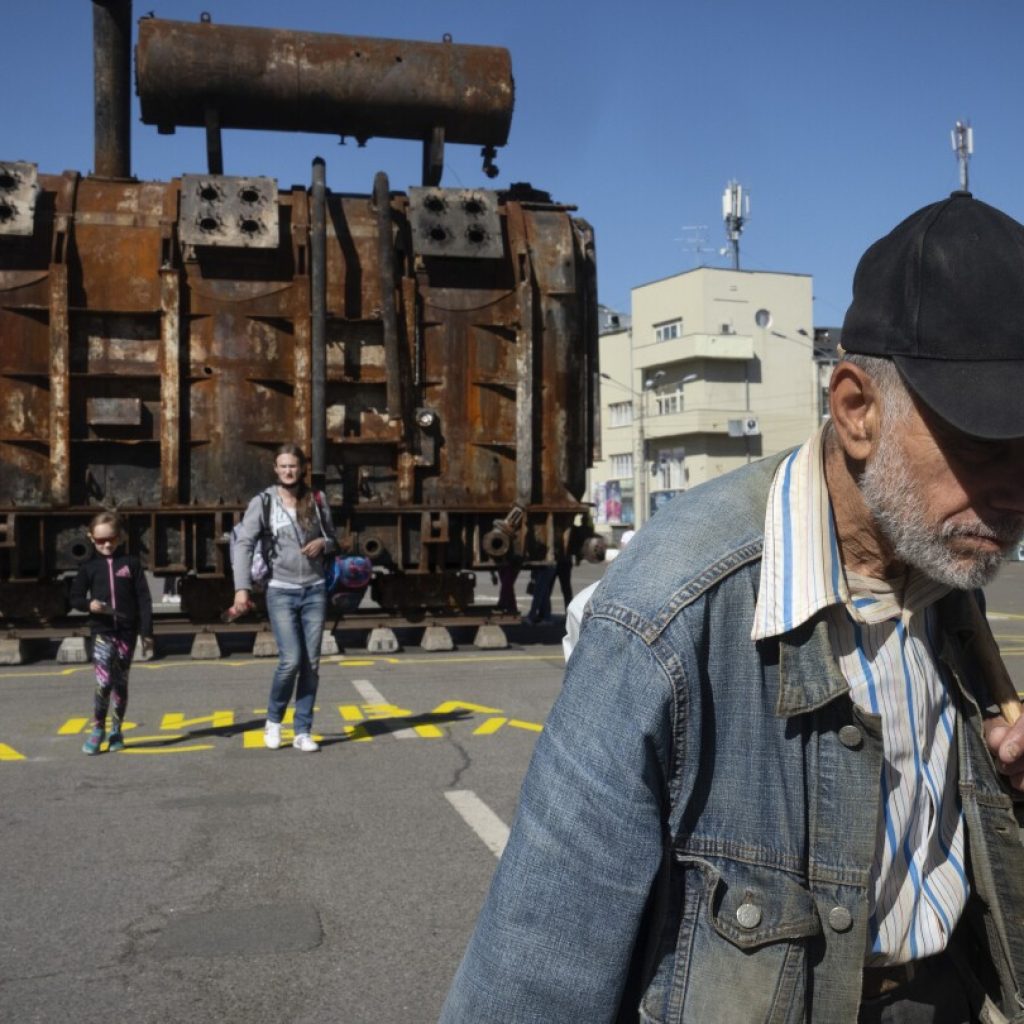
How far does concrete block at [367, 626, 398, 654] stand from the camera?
15008 millimetres

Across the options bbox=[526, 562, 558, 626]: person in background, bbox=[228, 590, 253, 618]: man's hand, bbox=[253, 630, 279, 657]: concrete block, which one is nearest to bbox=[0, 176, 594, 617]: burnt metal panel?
bbox=[253, 630, 279, 657]: concrete block

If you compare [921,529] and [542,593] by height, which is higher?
[921,529]

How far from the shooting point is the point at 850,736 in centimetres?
185

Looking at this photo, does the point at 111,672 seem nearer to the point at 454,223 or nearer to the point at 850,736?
the point at 454,223

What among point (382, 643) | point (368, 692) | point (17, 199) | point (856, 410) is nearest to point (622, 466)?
point (382, 643)

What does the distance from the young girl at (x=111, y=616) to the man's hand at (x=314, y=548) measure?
3.56 feet

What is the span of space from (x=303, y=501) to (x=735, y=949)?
25.3ft

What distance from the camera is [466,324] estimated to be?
1462cm

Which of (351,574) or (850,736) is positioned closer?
(850,736)

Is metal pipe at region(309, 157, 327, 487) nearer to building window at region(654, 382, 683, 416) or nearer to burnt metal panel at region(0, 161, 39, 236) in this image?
burnt metal panel at region(0, 161, 39, 236)

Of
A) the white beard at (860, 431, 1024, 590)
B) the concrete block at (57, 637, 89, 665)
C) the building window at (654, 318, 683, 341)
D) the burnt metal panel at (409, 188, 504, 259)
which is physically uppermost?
the building window at (654, 318, 683, 341)

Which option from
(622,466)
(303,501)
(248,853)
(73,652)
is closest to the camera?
(248,853)

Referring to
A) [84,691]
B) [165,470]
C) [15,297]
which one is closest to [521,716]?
[84,691]

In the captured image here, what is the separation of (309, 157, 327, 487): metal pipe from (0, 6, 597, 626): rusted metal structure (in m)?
0.02
